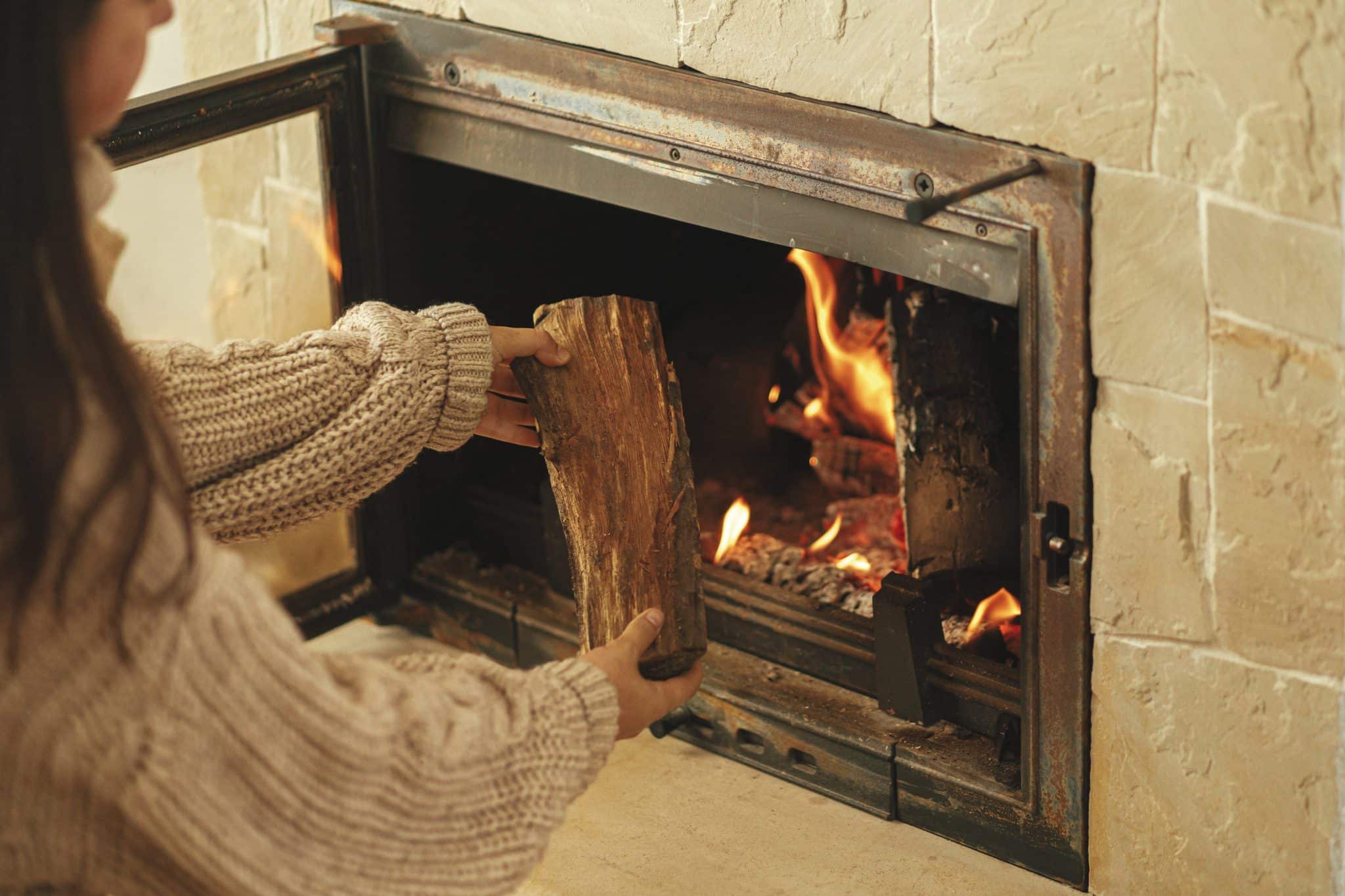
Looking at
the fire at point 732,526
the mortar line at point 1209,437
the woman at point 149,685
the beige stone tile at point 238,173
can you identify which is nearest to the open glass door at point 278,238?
the beige stone tile at point 238,173

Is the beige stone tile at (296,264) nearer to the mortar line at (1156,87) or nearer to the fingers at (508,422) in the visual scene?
the fingers at (508,422)

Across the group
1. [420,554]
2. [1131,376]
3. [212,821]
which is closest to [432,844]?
[212,821]

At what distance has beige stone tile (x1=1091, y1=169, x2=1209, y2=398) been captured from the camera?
156cm

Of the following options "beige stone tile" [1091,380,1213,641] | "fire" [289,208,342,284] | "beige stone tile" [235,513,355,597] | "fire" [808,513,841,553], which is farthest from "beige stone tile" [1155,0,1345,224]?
"beige stone tile" [235,513,355,597]

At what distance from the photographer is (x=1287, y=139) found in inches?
57.0

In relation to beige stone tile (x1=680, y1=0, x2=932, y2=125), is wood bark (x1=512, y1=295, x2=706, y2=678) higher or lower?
lower

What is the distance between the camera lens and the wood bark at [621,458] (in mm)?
1734

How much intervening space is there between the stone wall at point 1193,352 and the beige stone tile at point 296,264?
33.3 inches

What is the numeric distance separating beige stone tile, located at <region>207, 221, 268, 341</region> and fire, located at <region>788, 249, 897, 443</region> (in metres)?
0.88

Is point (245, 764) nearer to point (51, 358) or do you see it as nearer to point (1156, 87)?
point (51, 358)

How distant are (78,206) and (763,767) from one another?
146 centimetres

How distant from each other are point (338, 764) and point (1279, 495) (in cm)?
99

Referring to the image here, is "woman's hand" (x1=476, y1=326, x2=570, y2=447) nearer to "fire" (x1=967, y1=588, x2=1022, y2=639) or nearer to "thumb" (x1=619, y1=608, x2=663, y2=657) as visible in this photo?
"thumb" (x1=619, y1=608, x2=663, y2=657)

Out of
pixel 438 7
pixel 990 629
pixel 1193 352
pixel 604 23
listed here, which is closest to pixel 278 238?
pixel 438 7
